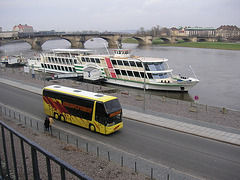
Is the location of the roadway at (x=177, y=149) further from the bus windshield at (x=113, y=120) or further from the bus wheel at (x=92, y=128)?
the bus windshield at (x=113, y=120)

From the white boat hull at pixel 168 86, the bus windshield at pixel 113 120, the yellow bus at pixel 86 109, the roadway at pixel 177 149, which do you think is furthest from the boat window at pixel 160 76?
the bus windshield at pixel 113 120

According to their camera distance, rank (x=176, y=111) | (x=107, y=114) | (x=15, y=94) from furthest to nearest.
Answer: (x=15, y=94) → (x=176, y=111) → (x=107, y=114)

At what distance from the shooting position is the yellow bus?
18594 mm

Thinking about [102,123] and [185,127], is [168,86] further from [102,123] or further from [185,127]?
[102,123]

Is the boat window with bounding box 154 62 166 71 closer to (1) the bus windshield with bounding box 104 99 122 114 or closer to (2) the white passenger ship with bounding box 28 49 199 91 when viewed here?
(2) the white passenger ship with bounding box 28 49 199 91

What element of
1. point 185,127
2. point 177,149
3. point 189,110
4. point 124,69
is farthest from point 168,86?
point 177,149

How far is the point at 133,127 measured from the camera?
2130 centimetres

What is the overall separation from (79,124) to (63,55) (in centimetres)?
4308

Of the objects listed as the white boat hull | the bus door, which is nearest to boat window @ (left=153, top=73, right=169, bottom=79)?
the white boat hull

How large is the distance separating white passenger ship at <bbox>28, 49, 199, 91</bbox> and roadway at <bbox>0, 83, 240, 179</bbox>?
51.5ft

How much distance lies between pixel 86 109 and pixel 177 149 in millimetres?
7764

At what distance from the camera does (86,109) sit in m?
19.6

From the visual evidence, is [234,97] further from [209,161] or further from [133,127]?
[209,161]

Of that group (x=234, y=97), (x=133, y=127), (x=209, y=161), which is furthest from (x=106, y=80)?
(x=209, y=161)
